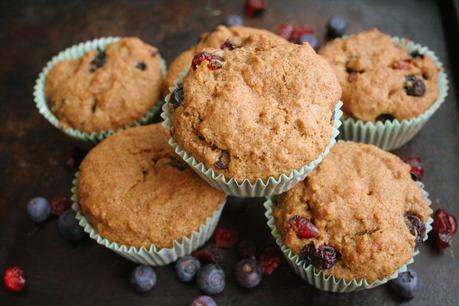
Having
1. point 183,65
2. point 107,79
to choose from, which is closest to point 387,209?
point 183,65

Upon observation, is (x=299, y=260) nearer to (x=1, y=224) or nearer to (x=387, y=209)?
(x=387, y=209)

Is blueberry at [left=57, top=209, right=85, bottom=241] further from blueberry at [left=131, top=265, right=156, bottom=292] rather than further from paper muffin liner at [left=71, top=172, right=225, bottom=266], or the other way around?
blueberry at [left=131, top=265, right=156, bottom=292]

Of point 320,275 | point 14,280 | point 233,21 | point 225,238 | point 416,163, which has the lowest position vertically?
point 14,280

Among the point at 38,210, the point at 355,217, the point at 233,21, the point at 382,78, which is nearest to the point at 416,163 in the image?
the point at 382,78

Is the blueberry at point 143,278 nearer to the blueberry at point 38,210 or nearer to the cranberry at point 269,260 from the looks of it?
the cranberry at point 269,260

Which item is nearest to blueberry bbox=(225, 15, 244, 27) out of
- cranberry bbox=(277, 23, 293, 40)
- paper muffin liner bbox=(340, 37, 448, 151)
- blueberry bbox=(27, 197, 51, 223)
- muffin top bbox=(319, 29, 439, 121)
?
cranberry bbox=(277, 23, 293, 40)

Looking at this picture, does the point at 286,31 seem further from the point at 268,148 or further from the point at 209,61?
the point at 268,148

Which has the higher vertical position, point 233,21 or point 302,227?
point 233,21
